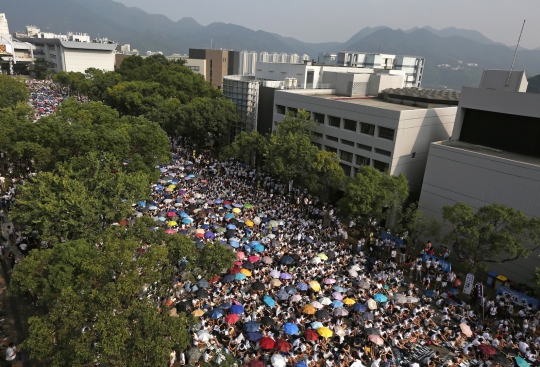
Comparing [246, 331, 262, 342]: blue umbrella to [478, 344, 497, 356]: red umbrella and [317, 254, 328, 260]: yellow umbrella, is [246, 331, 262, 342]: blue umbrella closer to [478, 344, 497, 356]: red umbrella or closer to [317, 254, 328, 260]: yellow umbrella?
→ [317, 254, 328, 260]: yellow umbrella

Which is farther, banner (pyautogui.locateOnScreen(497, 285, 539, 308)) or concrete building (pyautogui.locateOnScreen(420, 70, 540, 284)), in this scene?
concrete building (pyautogui.locateOnScreen(420, 70, 540, 284))

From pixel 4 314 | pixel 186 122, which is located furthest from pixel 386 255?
pixel 186 122

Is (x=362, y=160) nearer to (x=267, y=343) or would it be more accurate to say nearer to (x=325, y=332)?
(x=325, y=332)

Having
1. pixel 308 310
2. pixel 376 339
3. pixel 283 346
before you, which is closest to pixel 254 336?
pixel 283 346

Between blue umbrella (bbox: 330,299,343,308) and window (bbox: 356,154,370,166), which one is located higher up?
window (bbox: 356,154,370,166)

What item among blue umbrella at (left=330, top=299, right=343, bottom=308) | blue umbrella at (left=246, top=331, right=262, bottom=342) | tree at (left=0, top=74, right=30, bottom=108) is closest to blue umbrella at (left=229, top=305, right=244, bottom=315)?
blue umbrella at (left=246, top=331, right=262, bottom=342)

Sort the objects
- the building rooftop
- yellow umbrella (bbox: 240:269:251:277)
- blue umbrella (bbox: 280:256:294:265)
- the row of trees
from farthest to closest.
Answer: the row of trees
the building rooftop
blue umbrella (bbox: 280:256:294:265)
yellow umbrella (bbox: 240:269:251:277)

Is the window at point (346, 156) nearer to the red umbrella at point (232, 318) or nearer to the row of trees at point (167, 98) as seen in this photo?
the row of trees at point (167, 98)

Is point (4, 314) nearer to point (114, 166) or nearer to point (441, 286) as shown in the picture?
point (114, 166)
